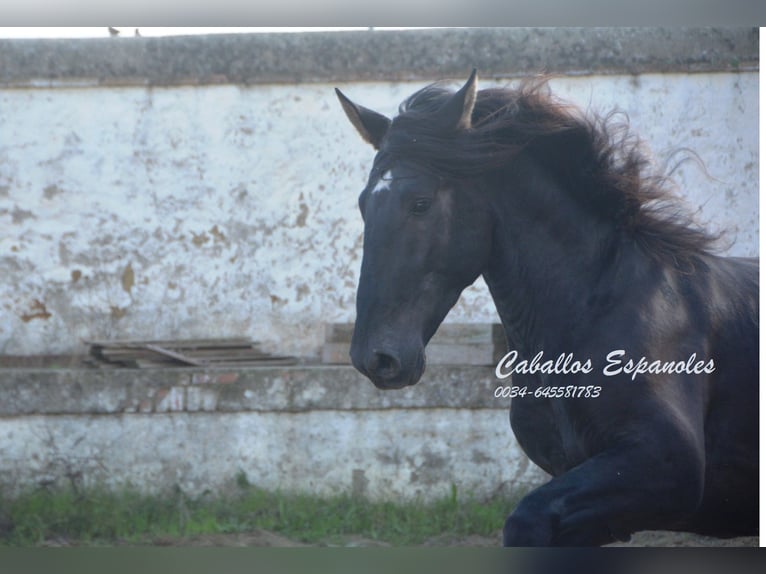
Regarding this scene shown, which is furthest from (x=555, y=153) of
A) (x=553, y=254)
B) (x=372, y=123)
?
(x=372, y=123)

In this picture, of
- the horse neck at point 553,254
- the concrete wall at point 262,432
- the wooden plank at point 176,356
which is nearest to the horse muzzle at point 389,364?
the horse neck at point 553,254

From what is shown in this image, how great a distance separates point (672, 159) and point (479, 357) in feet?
4.51

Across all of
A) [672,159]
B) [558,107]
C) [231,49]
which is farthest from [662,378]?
[231,49]

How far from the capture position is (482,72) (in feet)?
16.3

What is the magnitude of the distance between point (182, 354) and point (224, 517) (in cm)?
91

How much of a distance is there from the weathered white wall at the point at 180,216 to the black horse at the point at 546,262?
1.37m

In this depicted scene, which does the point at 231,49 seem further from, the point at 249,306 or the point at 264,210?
the point at 249,306

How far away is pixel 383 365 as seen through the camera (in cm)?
375

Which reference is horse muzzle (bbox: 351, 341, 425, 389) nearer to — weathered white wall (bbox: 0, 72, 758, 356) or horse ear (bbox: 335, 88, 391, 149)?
horse ear (bbox: 335, 88, 391, 149)

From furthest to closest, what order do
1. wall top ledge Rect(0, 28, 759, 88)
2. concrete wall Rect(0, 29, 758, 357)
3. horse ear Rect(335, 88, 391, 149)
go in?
concrete wall Rect(0, 29, 758, 357) < wall top ledge Rect(0, 28, 759, 88) < horse ear Rect(335, 88, 391, 149)

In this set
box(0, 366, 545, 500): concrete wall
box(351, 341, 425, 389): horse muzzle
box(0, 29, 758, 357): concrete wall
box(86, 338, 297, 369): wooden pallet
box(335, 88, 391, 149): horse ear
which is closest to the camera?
box(351, 341, 425, 389): horse muzzle

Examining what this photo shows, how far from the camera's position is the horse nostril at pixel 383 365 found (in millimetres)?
3727

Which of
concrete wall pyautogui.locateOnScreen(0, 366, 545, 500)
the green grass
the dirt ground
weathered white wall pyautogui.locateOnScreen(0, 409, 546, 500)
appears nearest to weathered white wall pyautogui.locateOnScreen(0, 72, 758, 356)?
concrete wall pyautogui.locateOnScreen(0, 366, 545, 500)

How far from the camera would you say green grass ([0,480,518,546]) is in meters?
4.78
